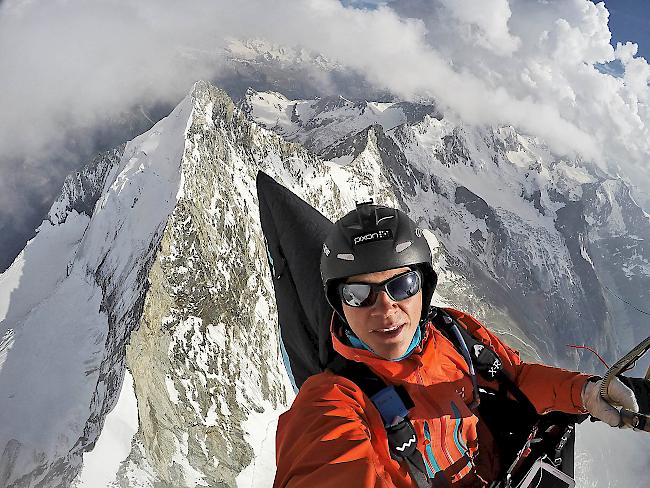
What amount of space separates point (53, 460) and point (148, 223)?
25937 millimetres

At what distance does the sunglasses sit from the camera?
4070mm

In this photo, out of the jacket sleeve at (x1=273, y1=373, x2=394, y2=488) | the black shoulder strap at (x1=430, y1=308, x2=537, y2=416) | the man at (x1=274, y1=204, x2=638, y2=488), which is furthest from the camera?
the black shoulder strap at (x1=430, y1=308, x2=537, y2=416)

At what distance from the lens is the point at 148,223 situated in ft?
183

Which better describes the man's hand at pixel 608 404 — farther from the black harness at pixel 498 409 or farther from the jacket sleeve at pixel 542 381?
the black harness at pixel 498 409

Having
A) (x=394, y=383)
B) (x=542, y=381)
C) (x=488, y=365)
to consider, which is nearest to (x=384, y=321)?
(x=394, y=383)

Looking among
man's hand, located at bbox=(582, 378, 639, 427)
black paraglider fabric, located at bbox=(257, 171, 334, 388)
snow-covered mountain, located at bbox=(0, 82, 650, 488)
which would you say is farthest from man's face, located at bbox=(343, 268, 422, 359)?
snow-covered mountain, located at bbox=(0, 82, 650, 488)

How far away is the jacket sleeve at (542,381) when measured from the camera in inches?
172

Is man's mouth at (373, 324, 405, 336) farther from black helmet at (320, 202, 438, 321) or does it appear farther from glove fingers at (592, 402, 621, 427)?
glove fingers at (592, 402, 621, 427)

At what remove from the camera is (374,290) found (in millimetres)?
4078

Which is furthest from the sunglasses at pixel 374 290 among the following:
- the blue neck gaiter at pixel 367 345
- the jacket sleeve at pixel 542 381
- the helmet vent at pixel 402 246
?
the jacket sleeve at pixel 542 381

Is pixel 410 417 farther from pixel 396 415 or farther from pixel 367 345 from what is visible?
pixel 367 345

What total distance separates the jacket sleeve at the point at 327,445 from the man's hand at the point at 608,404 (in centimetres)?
199

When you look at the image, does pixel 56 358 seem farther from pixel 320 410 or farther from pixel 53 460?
pixel 320 410

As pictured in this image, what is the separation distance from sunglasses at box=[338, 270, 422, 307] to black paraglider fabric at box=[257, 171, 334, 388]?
2.49 meters
